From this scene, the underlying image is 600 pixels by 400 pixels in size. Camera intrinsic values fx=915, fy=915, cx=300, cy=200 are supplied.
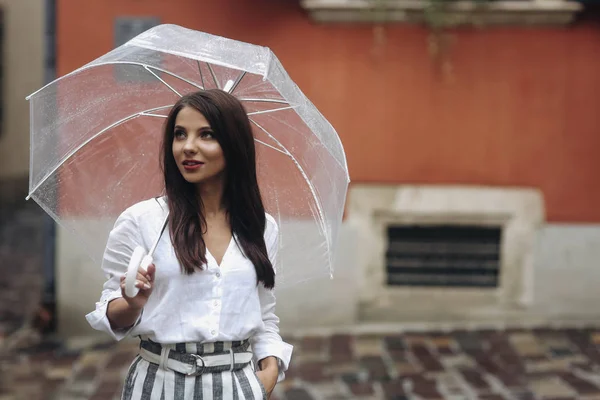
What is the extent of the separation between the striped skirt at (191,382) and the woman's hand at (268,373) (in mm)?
85

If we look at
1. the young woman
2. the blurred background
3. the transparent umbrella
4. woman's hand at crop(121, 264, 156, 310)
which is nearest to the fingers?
woman's hand at crop(121, 264, 156, 310)

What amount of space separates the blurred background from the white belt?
13.5 feet

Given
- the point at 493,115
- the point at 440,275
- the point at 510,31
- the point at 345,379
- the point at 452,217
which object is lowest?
the point at 345,379

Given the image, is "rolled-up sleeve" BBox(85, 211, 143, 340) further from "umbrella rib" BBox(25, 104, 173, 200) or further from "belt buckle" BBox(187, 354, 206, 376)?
"umbrella rib" BBox(25, 104, 173, 200)

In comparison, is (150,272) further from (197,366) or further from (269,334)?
(269,334)

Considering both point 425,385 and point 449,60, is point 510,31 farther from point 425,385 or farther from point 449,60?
point 425,385

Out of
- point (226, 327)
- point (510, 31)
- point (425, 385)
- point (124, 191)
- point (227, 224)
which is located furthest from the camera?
point (510, 31)

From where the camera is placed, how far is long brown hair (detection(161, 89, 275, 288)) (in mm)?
2486

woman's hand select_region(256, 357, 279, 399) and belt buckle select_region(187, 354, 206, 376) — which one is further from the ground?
belt buckle select_region(187, 354, 206, 376)

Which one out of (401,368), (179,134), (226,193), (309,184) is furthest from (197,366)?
(401,368)

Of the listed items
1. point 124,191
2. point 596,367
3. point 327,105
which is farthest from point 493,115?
point 124,191

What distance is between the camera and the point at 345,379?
19.6 ft

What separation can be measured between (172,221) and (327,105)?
14.9ft

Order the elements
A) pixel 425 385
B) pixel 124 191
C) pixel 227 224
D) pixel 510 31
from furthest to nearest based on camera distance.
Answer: pixel 510 31 < pixel 425 385 < pixel 124 191 < pixel 227 224
